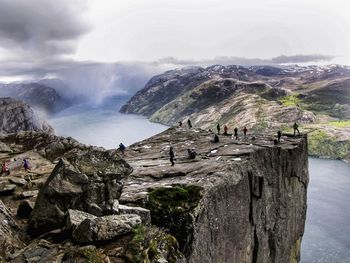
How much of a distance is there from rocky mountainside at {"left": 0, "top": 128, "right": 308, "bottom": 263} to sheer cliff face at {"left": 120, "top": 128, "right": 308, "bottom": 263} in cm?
13

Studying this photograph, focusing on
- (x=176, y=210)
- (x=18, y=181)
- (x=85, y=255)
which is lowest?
(x=176, y=210)

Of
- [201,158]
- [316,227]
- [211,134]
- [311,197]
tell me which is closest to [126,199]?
[201,158]

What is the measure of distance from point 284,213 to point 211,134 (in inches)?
820

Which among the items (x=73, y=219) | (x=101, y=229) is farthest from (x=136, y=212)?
(x=101, y=229)

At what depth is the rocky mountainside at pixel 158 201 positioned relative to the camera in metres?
20.5

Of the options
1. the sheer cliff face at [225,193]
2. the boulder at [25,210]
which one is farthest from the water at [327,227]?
the boulder at [25,210]

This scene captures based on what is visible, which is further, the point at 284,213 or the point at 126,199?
the point at 284,213

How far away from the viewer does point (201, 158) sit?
54156mm

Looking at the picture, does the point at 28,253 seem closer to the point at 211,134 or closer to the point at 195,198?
the point at 195,198

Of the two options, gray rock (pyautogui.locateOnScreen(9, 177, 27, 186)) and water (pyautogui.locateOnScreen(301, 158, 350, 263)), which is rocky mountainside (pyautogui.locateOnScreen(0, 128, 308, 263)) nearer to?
gray rock (pyautogui.locateOnScreen(9, 177, 27, 186))

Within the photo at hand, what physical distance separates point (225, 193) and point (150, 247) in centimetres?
2397

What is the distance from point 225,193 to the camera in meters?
43.0

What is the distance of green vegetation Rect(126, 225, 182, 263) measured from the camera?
63.8 feet

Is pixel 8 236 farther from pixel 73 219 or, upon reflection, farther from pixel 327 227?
pixel 327 227
